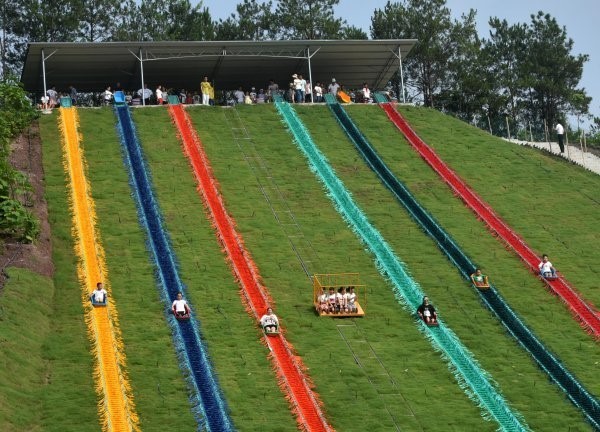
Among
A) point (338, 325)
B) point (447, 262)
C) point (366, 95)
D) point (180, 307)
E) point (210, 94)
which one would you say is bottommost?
point (338, 325)

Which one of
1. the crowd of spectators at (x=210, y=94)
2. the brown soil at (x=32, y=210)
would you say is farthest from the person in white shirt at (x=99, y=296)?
the crowd of spectators at (x=210, y=94)

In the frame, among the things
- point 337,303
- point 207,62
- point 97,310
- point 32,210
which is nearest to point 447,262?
point 337,303

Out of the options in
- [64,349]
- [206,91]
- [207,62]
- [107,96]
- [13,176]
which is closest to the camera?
[64,349]

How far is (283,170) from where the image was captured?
6028cm

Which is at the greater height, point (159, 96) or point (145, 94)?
point (145, 94)

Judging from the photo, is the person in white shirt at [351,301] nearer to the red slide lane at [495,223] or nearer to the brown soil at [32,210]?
the red slide lane at [495,223]

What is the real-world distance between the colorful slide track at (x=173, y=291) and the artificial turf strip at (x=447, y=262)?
829 cm

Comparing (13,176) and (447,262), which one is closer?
(447,262)

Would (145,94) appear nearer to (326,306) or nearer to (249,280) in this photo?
(249,280)

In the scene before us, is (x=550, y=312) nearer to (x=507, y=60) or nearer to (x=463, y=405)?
(x=463, y=405)

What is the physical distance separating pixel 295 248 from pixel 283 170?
27.0 feet

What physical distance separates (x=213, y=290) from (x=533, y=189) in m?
17.6

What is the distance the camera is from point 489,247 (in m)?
54.0

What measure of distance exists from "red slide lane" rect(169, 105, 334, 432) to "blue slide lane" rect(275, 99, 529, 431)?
461 cm
